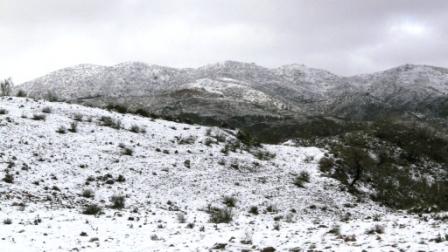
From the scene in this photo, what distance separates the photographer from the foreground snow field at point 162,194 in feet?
43.0

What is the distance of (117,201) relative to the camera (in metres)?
20.5

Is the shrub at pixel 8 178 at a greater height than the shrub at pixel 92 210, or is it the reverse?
the shrub at pixel 8 178

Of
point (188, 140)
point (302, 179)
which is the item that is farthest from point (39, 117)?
point (302, 179)

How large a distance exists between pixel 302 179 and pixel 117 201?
48.1 feet

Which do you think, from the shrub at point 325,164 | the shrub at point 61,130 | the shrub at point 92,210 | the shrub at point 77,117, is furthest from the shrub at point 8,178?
the shrub at point 325,164

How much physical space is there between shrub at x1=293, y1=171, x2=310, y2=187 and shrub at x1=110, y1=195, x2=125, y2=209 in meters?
12.9

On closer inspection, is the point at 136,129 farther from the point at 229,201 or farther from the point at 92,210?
the point at 92,210

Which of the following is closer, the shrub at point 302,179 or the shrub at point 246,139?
the shrub at point 302,179

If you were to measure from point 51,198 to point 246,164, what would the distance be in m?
15.4

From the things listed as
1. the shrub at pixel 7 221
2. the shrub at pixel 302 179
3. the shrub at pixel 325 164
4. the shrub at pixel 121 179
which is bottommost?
the shrub at pixel 7 221

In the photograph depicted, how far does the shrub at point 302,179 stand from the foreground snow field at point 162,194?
352mm

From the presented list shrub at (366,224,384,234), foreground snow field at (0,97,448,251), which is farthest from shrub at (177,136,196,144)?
shrub at (366,224,384,234)

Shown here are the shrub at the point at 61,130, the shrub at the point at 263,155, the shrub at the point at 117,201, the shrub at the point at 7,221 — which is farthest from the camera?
the shrub at the point at 263,155

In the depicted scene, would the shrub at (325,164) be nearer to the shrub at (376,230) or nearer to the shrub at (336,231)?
the shrub at (336,231)
